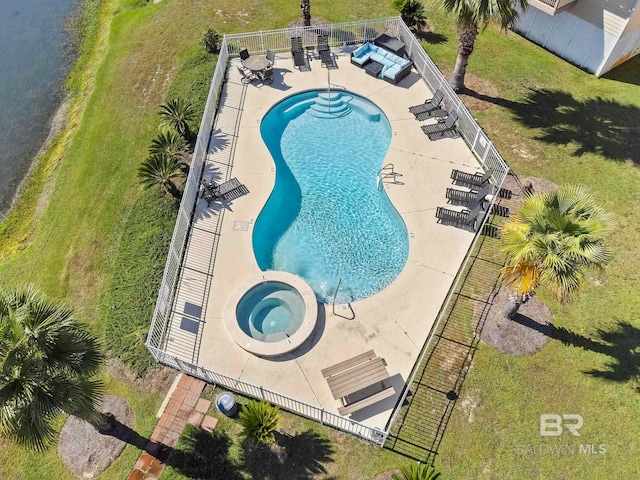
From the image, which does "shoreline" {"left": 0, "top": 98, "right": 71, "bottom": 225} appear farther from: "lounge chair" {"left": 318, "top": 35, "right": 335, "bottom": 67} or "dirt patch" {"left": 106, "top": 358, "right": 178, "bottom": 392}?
"lounge chair" {"left": 318, "top": 35, "right": 335, "bottom": 67}

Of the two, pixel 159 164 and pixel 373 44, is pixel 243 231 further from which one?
pixel 373 44

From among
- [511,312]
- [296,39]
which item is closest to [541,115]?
[511,312]

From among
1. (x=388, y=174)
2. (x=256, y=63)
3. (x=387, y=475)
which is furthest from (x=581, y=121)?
(x=387, y=475)

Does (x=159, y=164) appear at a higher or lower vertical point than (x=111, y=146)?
higher

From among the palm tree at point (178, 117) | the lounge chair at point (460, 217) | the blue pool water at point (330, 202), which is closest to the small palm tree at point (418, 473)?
the blue pool water at point (330, 202)

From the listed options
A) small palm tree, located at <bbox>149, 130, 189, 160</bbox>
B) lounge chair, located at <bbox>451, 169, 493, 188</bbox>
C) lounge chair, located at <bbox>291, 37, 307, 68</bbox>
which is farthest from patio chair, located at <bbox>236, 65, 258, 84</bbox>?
lounge chair, located at <bbox>451, 169, 493, 188</bbox>
